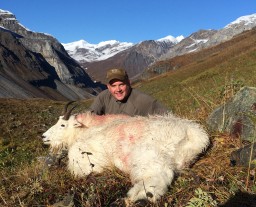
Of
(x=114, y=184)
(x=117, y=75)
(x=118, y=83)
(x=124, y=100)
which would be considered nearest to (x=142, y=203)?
(x=114, y=184)

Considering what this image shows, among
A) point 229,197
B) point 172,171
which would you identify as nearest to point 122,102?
point 172,171

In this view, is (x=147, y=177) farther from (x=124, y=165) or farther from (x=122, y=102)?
(x=122, y=102)

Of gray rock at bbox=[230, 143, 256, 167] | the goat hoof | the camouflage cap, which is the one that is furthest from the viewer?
the camouflage cap

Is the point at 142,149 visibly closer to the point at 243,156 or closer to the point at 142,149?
the point at 142,149

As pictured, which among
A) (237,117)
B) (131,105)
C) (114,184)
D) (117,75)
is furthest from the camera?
(131,105)

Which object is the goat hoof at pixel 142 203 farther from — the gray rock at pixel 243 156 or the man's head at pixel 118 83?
the man's head at pixel 118 83

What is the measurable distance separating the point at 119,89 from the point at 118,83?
0.48ft

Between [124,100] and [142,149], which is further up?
[124,100]

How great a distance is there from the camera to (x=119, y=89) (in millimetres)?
7824

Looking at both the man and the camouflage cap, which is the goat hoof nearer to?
the man

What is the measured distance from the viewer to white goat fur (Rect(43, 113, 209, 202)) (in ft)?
15.9

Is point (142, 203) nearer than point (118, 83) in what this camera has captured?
Yes

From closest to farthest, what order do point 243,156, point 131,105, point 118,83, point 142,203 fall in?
point 142,203
point 243,156
point 118,83
point 131,105

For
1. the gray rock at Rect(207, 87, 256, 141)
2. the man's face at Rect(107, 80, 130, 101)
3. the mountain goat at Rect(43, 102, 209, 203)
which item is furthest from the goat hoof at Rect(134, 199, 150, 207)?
the man's face at Rect(107, 80, 130, 101)
